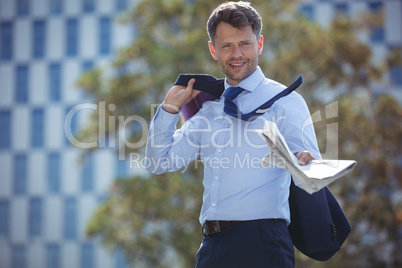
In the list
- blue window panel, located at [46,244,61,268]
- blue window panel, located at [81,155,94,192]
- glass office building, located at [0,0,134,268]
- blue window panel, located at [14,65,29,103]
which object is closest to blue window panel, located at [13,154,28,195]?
glass office building, located at [0,0,134,268]

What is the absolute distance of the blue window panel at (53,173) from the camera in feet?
77.3

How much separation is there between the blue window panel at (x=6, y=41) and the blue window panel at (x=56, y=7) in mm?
1860

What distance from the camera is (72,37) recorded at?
24.5m

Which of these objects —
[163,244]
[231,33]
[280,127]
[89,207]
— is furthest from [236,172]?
[89,207]

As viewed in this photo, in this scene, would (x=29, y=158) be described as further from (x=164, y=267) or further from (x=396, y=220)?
(x=396, y=220)

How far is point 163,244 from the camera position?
10391mm

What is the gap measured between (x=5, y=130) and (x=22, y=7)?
510 centimetres

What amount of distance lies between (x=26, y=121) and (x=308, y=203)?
919 inches

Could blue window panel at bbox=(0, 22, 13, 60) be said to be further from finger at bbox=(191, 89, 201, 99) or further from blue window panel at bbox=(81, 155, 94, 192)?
finger at bbox=(191, 89, 201, 99)

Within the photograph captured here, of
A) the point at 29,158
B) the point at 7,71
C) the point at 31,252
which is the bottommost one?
the point at 31,252

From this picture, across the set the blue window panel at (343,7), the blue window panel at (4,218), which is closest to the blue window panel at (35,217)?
the blue window panel at (4,218)

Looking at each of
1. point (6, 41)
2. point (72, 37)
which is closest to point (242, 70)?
point (72, 37)

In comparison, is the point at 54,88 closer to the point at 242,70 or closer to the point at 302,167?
the point at 242,70

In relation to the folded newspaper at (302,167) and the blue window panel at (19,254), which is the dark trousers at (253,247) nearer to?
the folded newspaper at (302,167)
